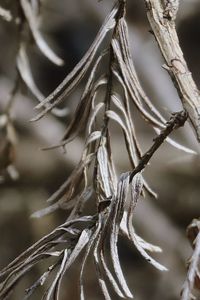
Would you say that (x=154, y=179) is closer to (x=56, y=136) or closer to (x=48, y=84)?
(x=56, y=136)

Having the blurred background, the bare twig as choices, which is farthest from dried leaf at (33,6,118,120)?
the blurred background

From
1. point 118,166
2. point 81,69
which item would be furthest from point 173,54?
point 118,166

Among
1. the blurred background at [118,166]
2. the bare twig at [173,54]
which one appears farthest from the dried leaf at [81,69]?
the blurred background at [118,166]

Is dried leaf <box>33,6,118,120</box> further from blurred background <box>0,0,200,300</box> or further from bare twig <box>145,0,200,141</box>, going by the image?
blurred background <box>0,0,200,300</box>

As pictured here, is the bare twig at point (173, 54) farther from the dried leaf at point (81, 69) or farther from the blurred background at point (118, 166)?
the blurred background at point (118, 166)

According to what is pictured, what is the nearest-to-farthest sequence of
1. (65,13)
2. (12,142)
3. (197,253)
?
(197,253), (12,142), (65,13)

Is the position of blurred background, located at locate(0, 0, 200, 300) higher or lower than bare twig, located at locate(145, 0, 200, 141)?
lower

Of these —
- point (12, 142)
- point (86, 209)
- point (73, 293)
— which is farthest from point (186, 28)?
point (12, 142)

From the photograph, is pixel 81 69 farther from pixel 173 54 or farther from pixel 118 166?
pixel 118 166
